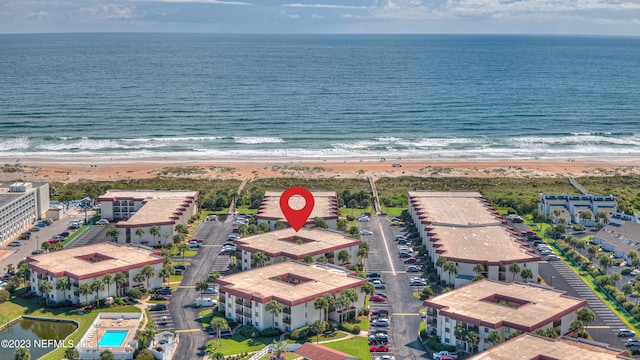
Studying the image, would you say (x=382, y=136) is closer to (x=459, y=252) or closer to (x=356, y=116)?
(x=356, y=116)

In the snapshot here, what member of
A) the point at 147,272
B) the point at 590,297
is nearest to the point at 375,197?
the point at 590,297

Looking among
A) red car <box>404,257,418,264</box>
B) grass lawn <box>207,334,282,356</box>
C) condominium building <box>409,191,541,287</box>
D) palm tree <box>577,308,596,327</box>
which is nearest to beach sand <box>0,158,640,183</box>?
condominium building <box>409,191,541,287</box>

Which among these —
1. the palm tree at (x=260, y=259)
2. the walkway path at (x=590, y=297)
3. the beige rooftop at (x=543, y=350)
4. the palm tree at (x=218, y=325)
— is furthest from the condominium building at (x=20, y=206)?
the walkway path at (x=590, y=297)

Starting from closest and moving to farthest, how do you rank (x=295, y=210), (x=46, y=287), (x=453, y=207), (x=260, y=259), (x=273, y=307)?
1. (x=273, y=307)
2. (x=46, y=287)
3. (x=260, y=259)
4. (x=295, y=210)
5. (x=453, y=207)

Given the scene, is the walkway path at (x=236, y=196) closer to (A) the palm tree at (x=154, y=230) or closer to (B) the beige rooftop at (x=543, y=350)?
(A) the palm tree at (x=154, y=230)

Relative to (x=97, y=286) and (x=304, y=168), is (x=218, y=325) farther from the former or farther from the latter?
(x=304, y=168)

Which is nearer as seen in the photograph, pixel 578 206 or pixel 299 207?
pixel 299 207

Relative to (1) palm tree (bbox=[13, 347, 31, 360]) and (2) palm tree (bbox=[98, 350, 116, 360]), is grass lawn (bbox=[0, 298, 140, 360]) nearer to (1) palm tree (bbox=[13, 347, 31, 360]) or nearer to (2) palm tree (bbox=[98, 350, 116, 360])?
(1) palm tree (bbox=[13, 347, 31, 360])

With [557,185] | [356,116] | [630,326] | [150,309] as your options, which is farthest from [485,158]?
[150,309]
